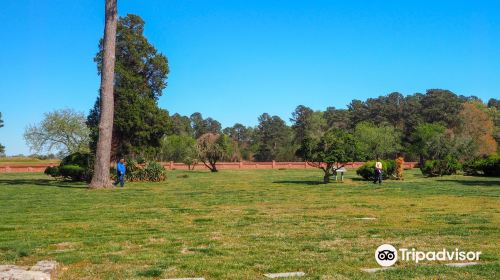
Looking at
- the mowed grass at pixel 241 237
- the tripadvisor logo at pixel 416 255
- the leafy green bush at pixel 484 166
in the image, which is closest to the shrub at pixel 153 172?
the mowed grass at pixel 241 237

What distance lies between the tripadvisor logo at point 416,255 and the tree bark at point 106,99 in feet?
59.8

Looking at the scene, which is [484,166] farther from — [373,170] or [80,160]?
[80,160]

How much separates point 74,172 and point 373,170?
17.7 metres

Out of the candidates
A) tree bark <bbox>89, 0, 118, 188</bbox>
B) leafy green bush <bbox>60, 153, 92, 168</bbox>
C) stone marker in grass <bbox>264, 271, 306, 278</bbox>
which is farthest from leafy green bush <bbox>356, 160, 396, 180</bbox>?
stone marker in grass <bbox>264, 271, 306, 278</bbox>

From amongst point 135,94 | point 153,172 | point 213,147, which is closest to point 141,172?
point 153,172

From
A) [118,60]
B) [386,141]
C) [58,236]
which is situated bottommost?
[58,236]

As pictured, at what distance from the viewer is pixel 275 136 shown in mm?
96750

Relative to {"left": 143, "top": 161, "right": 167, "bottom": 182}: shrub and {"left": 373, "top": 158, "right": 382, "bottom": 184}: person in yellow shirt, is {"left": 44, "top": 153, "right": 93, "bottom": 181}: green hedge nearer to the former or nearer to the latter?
{"left": 143, "top": 161, "right": 167, "bottom": 182}: shrub

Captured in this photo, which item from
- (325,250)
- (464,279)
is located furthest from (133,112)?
(464,279)

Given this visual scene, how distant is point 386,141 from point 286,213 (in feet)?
195

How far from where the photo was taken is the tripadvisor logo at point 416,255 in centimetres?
646

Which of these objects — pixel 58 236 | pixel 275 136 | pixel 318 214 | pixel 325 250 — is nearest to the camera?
pixel 325 250

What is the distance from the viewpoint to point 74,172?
2916 centimetres

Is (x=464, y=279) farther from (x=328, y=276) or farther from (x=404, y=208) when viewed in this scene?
(x=404, y=208)
